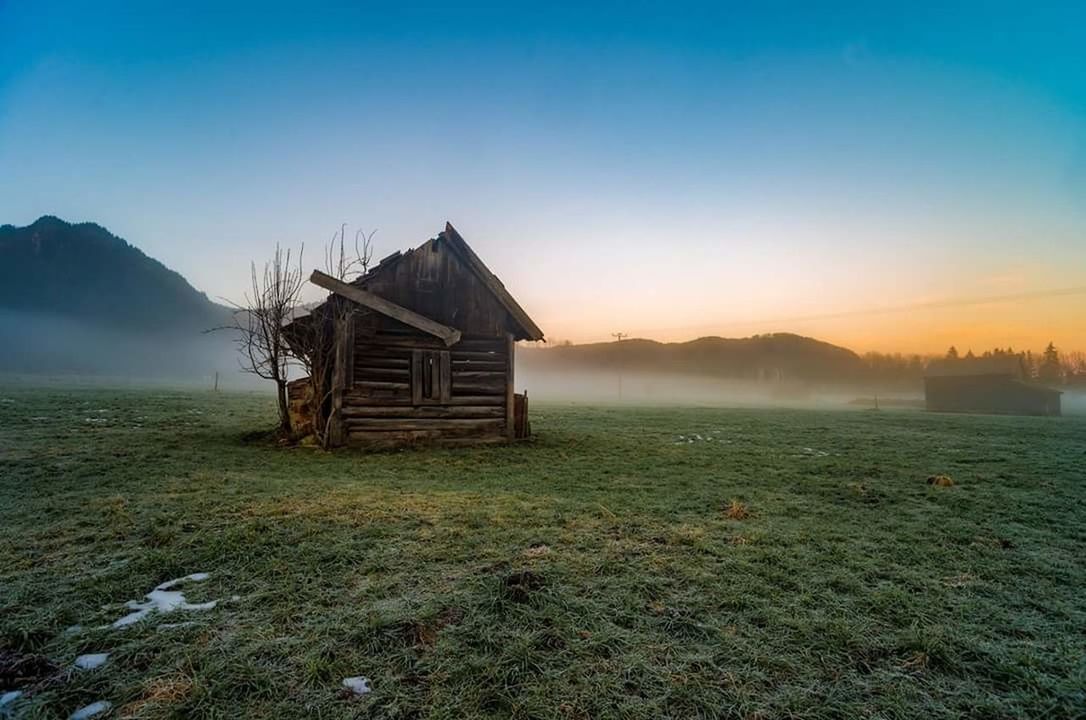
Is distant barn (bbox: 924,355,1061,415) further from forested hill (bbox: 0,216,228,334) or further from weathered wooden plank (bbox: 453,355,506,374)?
forested hill (bbox: 0,216,228,334)

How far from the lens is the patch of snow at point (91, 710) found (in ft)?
7.75

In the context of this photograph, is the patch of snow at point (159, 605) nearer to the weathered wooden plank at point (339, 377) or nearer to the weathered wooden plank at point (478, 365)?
the weathered wooden plank at point (339, 377)

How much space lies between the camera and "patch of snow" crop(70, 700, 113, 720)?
2.36 m

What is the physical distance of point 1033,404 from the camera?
50062mm

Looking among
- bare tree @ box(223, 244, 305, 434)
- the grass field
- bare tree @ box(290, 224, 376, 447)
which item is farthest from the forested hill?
the grass field

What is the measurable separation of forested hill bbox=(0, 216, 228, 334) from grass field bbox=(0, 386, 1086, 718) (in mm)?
178756

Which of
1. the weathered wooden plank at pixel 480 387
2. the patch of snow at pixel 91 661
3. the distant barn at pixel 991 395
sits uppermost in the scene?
the weathered wooden plank at pixel 480 387

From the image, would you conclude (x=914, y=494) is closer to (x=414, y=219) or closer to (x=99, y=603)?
(x=99, y=603)

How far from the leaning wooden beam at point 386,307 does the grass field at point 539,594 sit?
4839 mm

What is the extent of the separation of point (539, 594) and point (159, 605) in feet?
9.93

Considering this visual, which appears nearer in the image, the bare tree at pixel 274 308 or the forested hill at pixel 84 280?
the bare tree at pixel 274 308

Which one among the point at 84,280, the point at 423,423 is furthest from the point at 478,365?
the point at 84,280

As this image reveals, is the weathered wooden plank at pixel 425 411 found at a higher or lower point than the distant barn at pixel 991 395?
higher

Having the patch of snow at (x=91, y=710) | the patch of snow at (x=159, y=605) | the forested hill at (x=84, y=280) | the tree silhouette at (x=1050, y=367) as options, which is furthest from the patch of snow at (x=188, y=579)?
the forested hill at (x=84, y=280)
